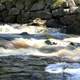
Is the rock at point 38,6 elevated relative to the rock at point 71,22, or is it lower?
elevated

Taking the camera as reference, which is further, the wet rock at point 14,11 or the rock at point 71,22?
the wet rock at point 14,11

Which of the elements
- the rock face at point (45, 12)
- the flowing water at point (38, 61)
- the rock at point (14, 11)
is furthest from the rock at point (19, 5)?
the flowing water at point (38, 61)

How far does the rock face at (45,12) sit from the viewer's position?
2928 centimetres

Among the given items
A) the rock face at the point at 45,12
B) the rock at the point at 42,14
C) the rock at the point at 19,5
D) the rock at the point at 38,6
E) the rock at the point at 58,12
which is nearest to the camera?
the rock face at the point at 45,12

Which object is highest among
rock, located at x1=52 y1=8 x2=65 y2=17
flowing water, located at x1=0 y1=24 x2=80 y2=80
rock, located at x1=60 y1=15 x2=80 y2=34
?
flowing water, located at x1=0 y1=24 x2=80 y2=80

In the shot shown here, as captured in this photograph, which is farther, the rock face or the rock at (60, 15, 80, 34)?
the rock face

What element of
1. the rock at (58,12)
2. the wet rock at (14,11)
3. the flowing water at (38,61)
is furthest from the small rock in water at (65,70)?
the wet rock at (14,11)

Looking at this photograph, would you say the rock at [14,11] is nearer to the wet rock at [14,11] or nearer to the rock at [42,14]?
the wet rock at [14,11]

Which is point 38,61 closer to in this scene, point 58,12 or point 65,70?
point 65,70

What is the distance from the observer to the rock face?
29.3 metres

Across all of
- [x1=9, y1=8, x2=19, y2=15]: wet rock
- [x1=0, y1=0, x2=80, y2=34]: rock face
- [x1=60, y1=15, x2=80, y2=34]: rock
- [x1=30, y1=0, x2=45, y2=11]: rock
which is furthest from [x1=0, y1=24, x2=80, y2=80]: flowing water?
[x1=9, y1=8, x2=19, y2=15]: wet rock

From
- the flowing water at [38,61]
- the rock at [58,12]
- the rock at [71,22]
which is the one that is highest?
the flowing water at [38,61]

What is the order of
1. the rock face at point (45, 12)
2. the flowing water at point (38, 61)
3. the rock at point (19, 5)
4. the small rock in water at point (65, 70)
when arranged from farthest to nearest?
the rock at point (19, 5)
the rock face at point (45, 12)
the flowing water at point (38, 61)
the small rock in water at point (65, 70)

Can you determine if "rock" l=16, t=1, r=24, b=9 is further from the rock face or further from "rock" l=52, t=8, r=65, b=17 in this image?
"rock" l=52, t=8, r=65, b=17
